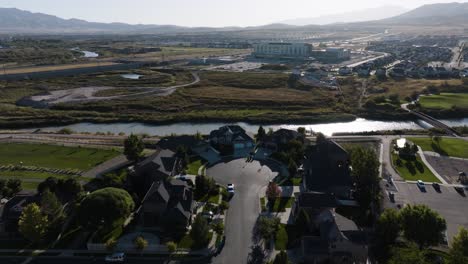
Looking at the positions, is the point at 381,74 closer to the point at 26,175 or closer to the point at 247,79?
the point at 247,79

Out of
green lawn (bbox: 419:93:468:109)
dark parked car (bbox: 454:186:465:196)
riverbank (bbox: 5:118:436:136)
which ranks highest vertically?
green lawn (bbox: 419:93:468:109)

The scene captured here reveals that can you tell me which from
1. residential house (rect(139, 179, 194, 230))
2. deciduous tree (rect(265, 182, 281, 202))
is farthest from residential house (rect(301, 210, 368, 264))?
residential house (rect(139, 179, 194, 230))

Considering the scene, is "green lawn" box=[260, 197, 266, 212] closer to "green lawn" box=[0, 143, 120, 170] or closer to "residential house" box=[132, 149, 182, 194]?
"residential house" box=[132, 149, 182, 194]

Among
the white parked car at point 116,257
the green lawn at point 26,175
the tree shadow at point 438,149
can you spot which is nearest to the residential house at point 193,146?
the green lawn at point 26,175

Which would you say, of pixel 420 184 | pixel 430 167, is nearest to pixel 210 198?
pixel 420 184

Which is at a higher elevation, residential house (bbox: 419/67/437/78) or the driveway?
residential house (bbox: 419/67/437/78)

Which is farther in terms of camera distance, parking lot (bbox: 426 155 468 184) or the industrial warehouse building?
the industrial warehouse building

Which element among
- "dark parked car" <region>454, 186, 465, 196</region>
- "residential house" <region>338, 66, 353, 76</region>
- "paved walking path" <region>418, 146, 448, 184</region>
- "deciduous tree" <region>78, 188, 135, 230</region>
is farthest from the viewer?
"residential house" <region>338, 66, 353, 76</region>
